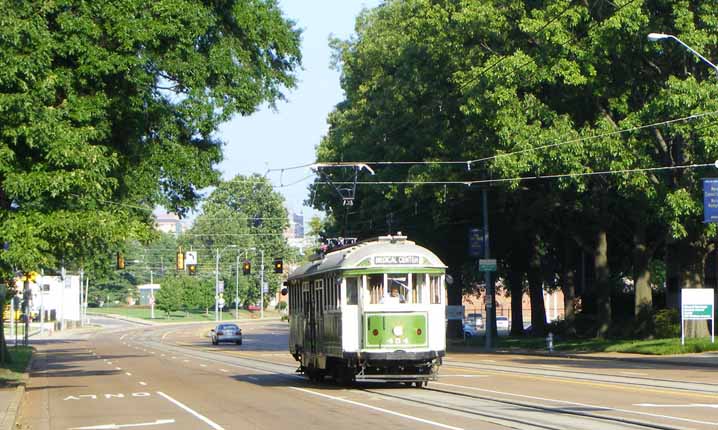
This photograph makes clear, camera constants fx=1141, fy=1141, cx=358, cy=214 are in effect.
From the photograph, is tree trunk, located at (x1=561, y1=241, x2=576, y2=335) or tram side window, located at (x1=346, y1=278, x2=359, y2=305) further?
tree trunk, located at (x1=561, y1=241, x2=576, y2=335)

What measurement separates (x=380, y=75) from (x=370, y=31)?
7.17 metres

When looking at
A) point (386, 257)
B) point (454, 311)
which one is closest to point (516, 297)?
point (454, 311)

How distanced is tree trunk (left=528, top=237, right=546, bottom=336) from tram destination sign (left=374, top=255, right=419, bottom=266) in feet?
112

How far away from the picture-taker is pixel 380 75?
205 feet

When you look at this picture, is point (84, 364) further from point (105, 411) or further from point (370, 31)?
point (370, 31)

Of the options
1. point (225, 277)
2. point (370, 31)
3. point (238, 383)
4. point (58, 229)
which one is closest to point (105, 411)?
point (58, 229)

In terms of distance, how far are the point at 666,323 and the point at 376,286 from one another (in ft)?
91.3

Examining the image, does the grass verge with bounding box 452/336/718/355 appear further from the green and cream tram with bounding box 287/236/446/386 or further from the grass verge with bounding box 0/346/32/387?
the grass verge with bounding box 0/346/32/387

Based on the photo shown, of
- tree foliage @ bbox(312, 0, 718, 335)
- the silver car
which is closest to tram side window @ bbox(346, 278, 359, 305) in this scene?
tree foliage @ bbox(312, 0, 718, 335)

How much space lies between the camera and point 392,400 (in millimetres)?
22484

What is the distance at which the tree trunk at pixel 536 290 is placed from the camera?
202 ft

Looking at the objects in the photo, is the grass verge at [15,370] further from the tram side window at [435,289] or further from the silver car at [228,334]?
the silver car at [228,334]

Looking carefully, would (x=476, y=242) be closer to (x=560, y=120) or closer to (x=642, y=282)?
(x=642, y=282)

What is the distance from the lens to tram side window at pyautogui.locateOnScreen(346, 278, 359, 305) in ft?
85.3
